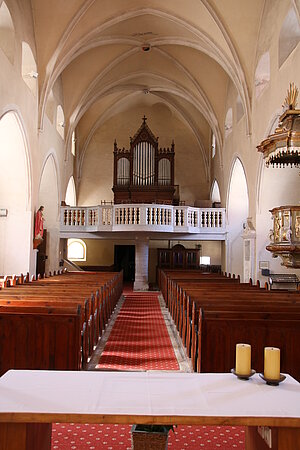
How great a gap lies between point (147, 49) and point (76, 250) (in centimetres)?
1136

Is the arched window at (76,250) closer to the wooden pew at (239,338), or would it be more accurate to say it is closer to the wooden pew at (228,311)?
the wooden pew at (228,311)

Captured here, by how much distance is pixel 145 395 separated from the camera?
2.19 meters

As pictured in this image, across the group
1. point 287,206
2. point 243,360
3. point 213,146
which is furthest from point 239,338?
point 213,146

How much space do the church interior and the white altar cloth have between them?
297 cm

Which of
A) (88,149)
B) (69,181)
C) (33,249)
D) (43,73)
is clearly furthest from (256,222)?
(88,149)

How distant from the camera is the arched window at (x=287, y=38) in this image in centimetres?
1128

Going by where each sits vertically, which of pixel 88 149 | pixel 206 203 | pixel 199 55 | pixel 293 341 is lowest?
pixel 293 341

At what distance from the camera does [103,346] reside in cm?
754

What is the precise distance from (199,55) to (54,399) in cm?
1727

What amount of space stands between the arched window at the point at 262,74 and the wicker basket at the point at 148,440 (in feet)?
40.7

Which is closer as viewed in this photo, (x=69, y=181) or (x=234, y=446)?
(x=234, y=446)

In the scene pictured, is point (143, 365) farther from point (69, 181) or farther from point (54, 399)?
point (69, 181)

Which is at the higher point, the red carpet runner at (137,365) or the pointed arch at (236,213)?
the pointed arch at (236,213)

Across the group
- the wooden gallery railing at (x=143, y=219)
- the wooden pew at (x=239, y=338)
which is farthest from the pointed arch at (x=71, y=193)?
the wooden pew at (x=239, y=338)
